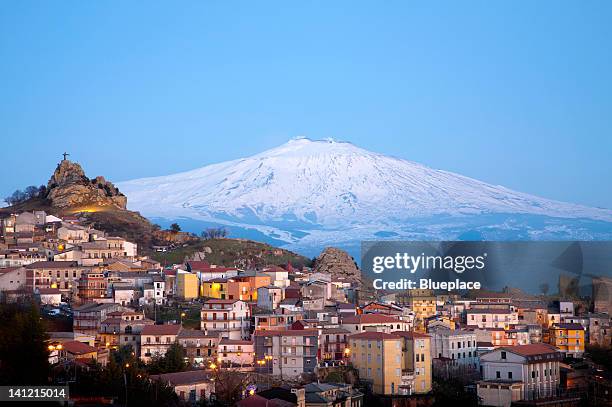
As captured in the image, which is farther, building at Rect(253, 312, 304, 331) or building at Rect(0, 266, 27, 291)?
building at Rect(0, 266, 27, 291)

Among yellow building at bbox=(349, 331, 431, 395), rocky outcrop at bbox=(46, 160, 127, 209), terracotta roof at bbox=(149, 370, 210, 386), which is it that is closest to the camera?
terracotta roof at bbox=(149, 370, 210, 386)

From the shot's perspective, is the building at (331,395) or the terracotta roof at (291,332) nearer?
the building at (331,395)

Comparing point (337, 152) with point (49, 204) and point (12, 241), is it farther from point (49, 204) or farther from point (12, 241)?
point (12, 241)

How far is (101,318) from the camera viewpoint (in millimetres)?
31312

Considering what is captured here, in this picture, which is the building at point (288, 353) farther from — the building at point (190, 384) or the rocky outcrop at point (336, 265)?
the rocky outcrop at point (336, 265)

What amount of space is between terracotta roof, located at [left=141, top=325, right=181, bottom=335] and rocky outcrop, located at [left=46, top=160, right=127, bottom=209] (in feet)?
72.4

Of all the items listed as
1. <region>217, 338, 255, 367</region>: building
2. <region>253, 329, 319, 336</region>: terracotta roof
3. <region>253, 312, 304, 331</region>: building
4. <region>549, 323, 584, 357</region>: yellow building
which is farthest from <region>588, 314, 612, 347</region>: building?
<region>217, 338, 255, 367</region>: building

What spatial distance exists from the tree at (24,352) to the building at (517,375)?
32.8ft

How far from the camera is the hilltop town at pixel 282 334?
2736cm

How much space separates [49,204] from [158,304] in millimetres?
18573

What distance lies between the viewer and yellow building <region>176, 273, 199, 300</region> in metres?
36.3

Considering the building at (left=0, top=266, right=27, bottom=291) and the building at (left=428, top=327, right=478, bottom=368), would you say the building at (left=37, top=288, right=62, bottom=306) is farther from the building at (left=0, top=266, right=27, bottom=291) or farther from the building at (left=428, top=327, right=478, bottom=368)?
the building at (left=428, top=327, right=478, bottom=368)

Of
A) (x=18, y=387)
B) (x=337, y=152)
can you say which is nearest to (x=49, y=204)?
(x=18, y=387)

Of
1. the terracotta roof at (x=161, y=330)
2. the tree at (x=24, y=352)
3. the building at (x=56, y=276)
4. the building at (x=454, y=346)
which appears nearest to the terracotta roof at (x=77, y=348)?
the terracotta roof at (x=161, y=330)
